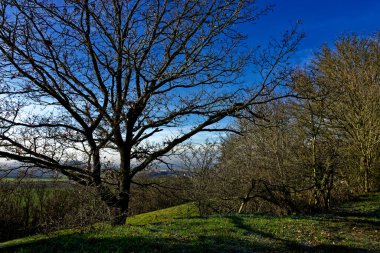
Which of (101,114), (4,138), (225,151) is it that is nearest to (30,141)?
(4,138)

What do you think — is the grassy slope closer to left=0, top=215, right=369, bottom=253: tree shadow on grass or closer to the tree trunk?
left=0, top=215, right=369, bottom=253: tree shadow on grass

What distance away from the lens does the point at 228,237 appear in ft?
26.7

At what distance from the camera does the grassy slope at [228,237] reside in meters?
6.95

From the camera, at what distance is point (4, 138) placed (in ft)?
30.0

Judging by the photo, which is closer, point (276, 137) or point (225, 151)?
point (276, 137)

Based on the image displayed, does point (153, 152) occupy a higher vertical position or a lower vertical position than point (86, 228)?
higher

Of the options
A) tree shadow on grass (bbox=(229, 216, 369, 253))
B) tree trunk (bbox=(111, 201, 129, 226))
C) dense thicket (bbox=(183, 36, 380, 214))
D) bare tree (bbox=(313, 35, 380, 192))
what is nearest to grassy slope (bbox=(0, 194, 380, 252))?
tree shadow on grass (bbox=(229, 216, 369, 253))

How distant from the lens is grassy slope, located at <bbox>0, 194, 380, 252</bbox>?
6949mm

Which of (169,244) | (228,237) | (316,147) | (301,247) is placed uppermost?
(316,147)

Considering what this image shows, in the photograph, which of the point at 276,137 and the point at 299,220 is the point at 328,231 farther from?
the point at 276,137

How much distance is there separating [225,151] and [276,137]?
6688mm

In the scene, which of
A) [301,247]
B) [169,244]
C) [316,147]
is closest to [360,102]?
[316,147]

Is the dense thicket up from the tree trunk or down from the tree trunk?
up

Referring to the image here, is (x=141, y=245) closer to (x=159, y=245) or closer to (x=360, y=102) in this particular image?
(x=159, y=245)
